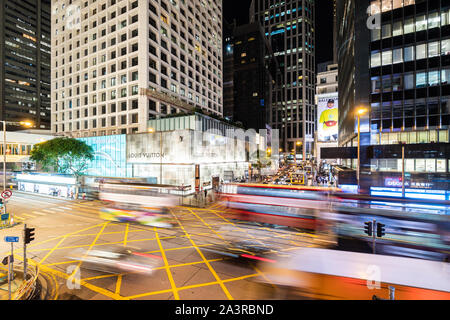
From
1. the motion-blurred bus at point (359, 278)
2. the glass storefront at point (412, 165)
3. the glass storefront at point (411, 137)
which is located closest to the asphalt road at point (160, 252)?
the motion-blurred bus at point (359, 278)

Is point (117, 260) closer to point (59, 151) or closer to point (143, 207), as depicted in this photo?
point (143, 207)

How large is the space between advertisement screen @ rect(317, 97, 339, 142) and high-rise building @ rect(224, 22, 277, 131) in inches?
1229

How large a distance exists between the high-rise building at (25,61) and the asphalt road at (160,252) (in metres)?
103

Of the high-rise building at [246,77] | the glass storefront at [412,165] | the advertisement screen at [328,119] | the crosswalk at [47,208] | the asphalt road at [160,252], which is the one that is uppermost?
the high-rise building at [246,77]

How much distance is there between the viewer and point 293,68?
129m

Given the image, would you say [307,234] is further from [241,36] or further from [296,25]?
[296,25]

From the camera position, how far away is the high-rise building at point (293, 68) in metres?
126

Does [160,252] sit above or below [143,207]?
below

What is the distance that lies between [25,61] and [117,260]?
136 metres

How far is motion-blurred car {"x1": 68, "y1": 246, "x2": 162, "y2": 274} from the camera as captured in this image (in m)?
8.94

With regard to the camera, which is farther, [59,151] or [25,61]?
[25,61]

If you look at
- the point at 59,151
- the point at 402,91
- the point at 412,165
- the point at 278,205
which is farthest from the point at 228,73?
the point at 278,205

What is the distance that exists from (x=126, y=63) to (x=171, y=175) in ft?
86.2

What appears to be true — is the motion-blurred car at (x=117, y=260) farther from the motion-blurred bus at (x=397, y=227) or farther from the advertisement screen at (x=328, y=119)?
the advertisement screen at (x=328, y=119)
